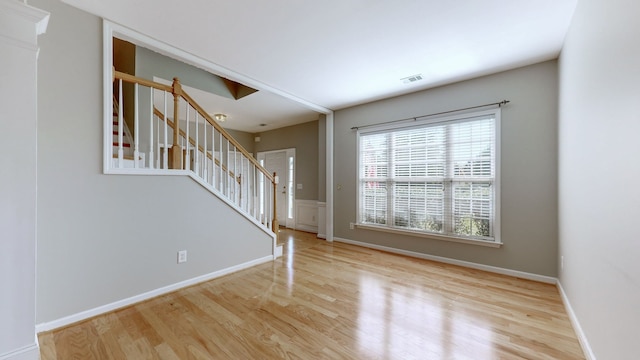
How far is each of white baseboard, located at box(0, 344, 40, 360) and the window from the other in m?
3.88

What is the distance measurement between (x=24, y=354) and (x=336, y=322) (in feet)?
6.55

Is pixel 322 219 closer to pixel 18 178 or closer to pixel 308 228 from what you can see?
pixel 308 228

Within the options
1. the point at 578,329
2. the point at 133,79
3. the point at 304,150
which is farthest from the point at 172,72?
the point at 578,329

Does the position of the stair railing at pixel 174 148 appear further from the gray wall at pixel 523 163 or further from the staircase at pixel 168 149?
the gray wall at pixel 523 163

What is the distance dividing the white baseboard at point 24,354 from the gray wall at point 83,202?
496 millimetres

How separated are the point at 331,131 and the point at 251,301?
3370 millimetres

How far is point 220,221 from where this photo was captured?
3049mm

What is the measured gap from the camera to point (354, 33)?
92.3 inches

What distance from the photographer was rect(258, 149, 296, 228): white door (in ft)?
20.4

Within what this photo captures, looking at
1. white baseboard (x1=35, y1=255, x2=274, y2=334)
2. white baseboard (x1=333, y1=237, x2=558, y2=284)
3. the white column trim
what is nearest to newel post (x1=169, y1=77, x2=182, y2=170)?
white baseboard (x1=35, y1=255, x2=274, y2=334)

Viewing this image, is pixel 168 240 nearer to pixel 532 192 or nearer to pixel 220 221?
pixel 220 221

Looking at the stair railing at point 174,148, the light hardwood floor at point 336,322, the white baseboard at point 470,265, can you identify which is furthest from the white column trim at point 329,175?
the light hardwood floor at point 336,322

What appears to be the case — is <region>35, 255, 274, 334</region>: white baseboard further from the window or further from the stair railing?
the window

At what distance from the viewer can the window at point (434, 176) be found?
323cm
